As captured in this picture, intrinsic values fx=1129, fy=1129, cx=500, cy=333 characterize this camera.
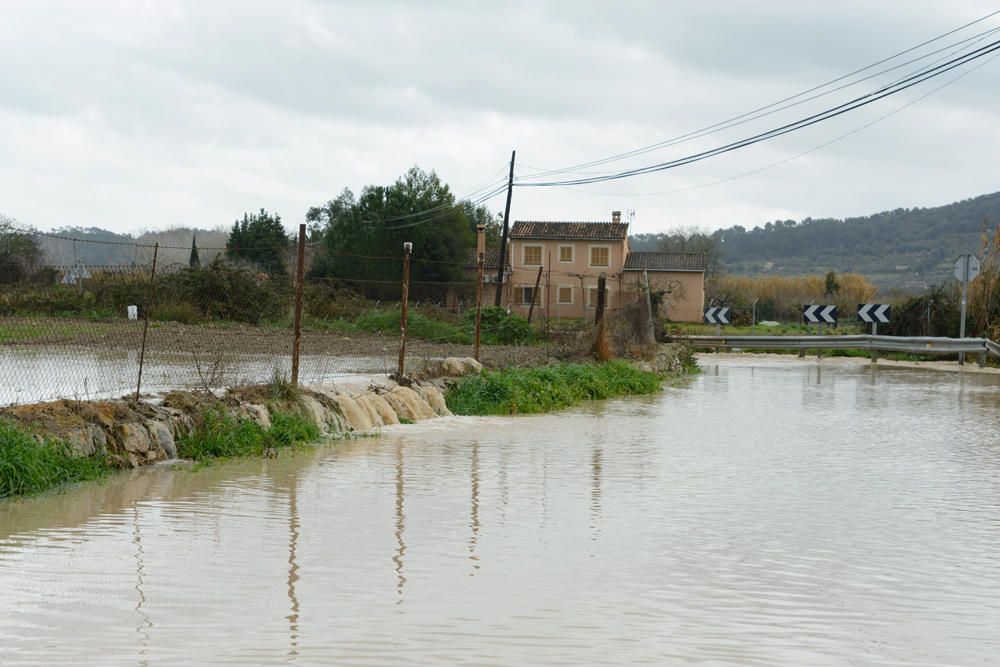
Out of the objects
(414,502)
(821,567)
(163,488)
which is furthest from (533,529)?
(163,488)

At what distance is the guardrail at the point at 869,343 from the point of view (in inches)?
1485

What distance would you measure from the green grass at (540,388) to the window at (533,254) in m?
46.9

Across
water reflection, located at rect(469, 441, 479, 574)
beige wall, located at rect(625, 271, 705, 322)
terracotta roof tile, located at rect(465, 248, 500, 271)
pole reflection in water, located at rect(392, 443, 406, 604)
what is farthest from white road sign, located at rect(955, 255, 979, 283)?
beige wall, located at rect(625, 271, 705, 322)

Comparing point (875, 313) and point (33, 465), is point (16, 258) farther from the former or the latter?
point (875, 313)

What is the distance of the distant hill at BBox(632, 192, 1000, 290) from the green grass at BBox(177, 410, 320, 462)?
376 ft

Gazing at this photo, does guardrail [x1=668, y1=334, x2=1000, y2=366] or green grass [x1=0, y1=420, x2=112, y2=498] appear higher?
guardrail [x1=668, y1=334, x2=1000, y2=366]

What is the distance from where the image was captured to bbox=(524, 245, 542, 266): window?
2894 inches

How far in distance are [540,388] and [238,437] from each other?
8.85m

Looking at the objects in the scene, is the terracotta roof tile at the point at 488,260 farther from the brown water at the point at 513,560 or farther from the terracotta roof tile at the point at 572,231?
the brown water at the point at 513,560

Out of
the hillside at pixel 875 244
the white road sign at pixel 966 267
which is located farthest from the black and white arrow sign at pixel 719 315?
the hillside at pixel 875 244

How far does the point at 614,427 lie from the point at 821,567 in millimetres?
10233

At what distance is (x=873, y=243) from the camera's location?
160625mm

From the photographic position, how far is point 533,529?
969 centimetres

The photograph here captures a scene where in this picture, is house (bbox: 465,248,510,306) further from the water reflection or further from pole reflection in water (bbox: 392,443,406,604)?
pole reflection in water (bbox: 392,443,406,604)
